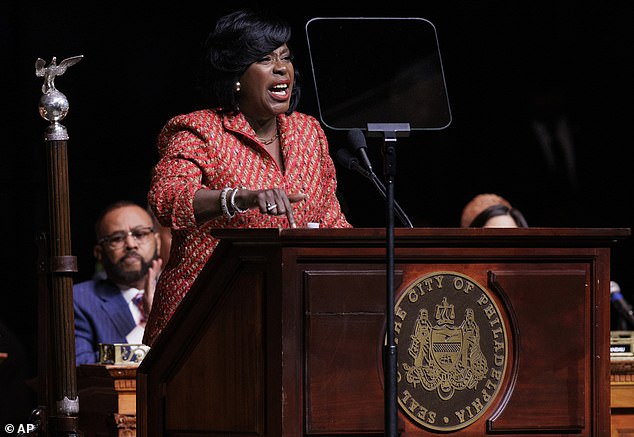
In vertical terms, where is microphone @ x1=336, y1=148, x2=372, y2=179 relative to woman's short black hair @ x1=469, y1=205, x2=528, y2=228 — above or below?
above

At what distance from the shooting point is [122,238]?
6.17m

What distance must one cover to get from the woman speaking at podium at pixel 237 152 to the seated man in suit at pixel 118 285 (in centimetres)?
185

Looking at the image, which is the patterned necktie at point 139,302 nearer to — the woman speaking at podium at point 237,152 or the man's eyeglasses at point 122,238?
the man's eyeglasses at point 122,238

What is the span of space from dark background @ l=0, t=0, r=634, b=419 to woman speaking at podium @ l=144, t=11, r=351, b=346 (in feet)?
9.12

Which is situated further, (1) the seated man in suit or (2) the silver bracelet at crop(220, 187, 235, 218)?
(1) the seated man in suit

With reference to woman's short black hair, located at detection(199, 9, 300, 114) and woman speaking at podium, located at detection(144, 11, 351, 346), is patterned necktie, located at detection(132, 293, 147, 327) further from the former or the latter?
woman's short black hair, located at detection(199, 9, 300, 114)

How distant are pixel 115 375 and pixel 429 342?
59.6 inches

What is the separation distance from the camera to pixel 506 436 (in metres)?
3.25

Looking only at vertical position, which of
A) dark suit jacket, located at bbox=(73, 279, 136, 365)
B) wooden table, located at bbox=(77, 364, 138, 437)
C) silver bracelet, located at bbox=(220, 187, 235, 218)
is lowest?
wooden table, located at bbox=(77, 364, 138, 437)

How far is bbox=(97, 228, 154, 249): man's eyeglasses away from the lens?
616 cm

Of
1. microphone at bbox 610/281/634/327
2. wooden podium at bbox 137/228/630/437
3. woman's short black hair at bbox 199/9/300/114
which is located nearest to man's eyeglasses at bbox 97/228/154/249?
microphone at bbox 610/281/634/327

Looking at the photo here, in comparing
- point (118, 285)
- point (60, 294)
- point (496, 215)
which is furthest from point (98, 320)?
point (60, 294)

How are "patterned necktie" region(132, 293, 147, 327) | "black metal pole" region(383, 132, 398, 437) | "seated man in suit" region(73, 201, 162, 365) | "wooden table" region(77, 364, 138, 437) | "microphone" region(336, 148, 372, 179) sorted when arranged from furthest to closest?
"patterned necktie" region(132, 293, 147, 327)
"seated man in suit" region(73, 201, 162, 365)
"wooden table" region(77, 364, 138, 437)
"microphone" region(336, 148, 372, 179)
"black metal pole" region(383, 132, 398, 437)

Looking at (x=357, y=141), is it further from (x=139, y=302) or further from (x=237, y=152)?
(x=139, y=302)
